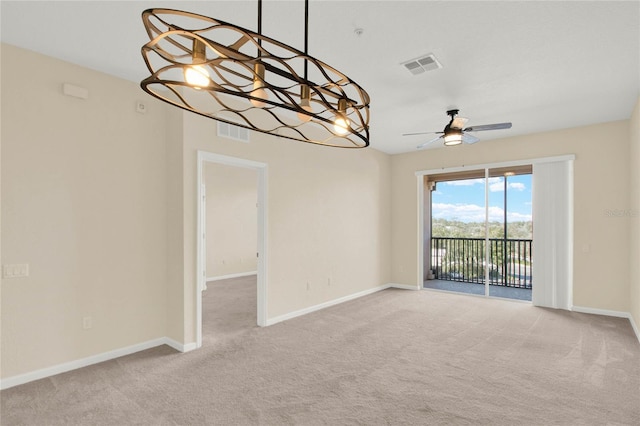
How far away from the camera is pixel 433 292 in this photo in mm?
6492

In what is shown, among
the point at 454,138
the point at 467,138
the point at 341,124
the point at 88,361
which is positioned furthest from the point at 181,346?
the point at 467,138

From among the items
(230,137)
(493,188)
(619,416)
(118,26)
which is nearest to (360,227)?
(493,188)

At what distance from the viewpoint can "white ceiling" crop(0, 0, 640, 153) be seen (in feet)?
7.56

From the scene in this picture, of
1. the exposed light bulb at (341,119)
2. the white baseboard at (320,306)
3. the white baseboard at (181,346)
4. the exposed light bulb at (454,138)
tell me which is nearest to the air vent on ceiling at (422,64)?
Answer: the exposed light bulb at (454,138)

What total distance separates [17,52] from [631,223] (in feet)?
23.9

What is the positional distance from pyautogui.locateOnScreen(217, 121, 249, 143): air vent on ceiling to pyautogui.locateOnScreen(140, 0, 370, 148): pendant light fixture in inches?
5.6

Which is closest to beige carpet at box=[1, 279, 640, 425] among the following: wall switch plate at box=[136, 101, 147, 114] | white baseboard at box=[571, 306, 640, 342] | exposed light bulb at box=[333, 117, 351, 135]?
white baseboard at box=[571, 306, 640, 342]

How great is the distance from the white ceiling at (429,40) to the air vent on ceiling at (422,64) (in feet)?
0.20

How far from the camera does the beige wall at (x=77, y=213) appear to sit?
2818 mm

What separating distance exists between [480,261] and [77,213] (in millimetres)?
7041

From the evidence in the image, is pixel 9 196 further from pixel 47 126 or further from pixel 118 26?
pixel 118 26

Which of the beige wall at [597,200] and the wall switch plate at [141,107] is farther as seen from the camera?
the beige wall at [597,200]

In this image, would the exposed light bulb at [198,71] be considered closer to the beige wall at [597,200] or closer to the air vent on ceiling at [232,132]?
the air vent on ceiling at [232,132]

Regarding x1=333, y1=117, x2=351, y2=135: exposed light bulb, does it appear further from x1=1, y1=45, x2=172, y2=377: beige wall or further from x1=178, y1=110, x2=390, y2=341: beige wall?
x1=1, y1=45, x2=172, y2=377: beige wall
